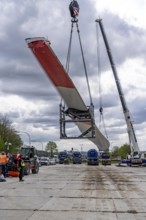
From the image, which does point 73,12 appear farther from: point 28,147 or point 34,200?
point 34,200

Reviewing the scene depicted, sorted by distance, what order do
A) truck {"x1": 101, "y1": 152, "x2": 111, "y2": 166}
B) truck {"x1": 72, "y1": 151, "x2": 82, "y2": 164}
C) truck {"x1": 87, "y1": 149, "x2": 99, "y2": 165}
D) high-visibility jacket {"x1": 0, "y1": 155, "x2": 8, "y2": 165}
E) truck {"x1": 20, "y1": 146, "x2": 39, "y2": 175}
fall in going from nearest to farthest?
high-visibility jacket {"x1": 0, "y1": 155, "x2": 8, "y2": 165}, truck {"x1": 20, "y1": 146, "x2": 39, "y2": 175}, truck {"x1": 101, "y1": 152, "x2": 111, "y2": 166}, truck {"x1": 87, "y1": 149, "x2": 99, "y2": 165}, truck {"x1": 72, "y1": 151, "x2": 82, "y2": 164}

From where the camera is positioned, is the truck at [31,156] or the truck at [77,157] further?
the truck at [77,157]

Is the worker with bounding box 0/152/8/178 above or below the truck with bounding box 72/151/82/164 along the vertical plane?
below

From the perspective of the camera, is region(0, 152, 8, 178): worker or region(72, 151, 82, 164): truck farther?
region(72, 151, 82, 164): truck

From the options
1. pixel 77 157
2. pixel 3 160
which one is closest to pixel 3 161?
pixel 3 160

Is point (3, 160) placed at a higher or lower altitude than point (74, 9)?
lower

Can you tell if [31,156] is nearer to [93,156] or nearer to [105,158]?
[93,156]

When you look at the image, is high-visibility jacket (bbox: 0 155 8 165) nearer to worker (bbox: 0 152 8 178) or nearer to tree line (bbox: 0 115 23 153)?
worker (bbox: 0 152 8 178)

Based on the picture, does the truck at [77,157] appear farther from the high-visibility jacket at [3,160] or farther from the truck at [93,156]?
the high-visibility jacket at [3,160]

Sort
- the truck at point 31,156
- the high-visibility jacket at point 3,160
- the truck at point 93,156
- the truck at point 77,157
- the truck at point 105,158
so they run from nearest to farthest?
the high-visibility jacket at point 3,160
the truck at point 31,156
the truck at point 105,158
the truck at point 93,156
the truck at point 77,157

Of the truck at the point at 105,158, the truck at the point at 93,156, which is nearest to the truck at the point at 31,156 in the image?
the truck at the point at 105,158

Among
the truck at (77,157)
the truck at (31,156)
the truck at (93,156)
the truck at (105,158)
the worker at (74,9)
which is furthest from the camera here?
the truck at (77,157)

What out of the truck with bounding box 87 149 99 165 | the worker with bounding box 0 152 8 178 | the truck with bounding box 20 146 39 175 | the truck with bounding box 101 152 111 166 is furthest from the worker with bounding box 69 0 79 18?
the truck with bounding box 87 149 99 165

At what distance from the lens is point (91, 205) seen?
1071cm
